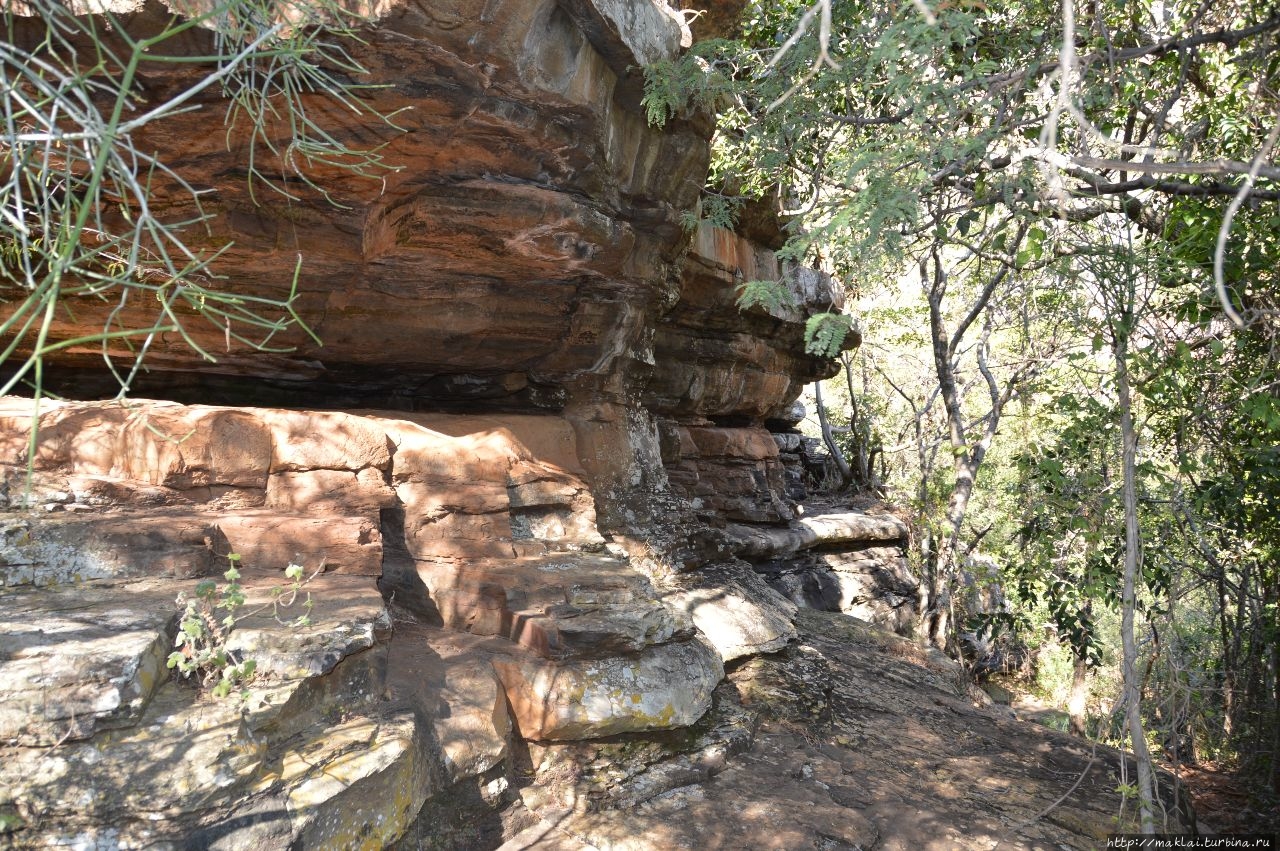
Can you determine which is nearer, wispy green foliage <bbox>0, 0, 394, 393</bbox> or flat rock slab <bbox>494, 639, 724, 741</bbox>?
wispy green foliage <bbox>0, 0, 394, 393</bbox>

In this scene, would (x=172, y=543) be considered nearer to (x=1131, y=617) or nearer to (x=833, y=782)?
(x=833, y=782)

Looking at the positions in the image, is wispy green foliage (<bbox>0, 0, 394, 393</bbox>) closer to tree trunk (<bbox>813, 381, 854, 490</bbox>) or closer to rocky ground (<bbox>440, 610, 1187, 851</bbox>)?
rocky ground (<bbox>440, 610, 1187, 851</bbox>)

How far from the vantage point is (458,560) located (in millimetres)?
5359

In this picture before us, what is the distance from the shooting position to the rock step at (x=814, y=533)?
10180mm

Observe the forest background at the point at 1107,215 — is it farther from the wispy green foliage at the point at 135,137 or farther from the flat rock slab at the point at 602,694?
the flat rock slab at the point at 602,694

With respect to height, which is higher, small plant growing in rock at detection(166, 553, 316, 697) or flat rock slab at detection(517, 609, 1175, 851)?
small plant growing in rock at detection(166, 553, 316, 697)

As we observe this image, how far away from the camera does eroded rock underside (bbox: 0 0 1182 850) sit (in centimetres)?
324

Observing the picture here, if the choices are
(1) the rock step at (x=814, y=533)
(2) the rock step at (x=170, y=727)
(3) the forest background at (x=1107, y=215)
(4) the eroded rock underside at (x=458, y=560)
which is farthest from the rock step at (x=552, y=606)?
(1) the rock step at (x=814, y=533)

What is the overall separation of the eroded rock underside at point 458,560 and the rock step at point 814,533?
2.14 meters

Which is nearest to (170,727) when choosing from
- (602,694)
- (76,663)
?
(76,663)

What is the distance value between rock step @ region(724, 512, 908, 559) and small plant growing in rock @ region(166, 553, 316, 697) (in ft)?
20.0

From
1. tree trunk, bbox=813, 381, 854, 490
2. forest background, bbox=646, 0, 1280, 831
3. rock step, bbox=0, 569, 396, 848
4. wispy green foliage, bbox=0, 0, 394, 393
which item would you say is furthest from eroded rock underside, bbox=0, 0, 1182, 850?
tree trunk, bbox=813, 381, 854, 490

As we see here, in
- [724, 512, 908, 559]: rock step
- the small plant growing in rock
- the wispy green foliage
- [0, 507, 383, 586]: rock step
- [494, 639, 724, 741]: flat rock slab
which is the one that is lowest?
[494, 639, 724, 741]: flat rock slab

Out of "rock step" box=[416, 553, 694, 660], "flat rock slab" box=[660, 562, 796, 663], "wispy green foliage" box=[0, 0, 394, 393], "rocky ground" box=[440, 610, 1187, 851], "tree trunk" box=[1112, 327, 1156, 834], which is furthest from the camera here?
"flat rock slab" box=[660, 562, 796, 663]
